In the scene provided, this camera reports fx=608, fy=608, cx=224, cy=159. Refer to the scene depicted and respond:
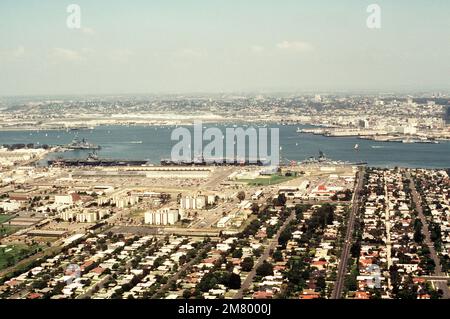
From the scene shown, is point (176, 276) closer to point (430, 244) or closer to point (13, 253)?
point (13, 253)

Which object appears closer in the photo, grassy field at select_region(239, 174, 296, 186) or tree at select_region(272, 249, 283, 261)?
tree at select_region(272, 249, 283, 261)

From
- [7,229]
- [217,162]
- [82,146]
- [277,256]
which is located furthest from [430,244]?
[82,146]

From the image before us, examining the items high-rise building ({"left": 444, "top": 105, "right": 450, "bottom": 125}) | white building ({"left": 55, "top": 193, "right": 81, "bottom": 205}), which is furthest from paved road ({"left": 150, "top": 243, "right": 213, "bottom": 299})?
high-rise building ({"left": 444, "top": 105, "right": 450, "bottom": 125})

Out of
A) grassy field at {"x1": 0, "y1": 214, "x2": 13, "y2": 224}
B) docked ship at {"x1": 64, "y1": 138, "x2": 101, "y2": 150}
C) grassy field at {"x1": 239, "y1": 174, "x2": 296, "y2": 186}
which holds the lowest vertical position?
grassy field at {"x1": 0, "y1": 214, "x2": 13, "y2": 224}

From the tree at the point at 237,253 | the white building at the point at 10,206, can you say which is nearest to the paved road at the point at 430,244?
the tree at the point at 237,253

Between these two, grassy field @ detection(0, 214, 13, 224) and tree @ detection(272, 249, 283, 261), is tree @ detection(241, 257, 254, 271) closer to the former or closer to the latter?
tree @ detection(272, 249, 283, 261)

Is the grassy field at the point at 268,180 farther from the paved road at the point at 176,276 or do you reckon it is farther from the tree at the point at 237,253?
the tree at the point at 237,253

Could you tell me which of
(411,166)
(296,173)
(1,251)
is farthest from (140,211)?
(411,166)
